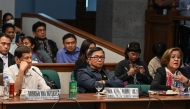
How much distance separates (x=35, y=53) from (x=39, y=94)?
2.86m

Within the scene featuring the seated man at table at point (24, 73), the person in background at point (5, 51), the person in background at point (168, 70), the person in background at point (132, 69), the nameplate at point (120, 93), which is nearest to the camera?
the nameplate at point (120, 93)

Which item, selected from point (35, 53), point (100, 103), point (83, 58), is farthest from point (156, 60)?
point (100, 103)

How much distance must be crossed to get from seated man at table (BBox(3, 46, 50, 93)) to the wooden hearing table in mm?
540

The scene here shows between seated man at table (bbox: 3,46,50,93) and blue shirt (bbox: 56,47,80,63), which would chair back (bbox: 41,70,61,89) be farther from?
blue shirt (bbox: 56,47,80,63)

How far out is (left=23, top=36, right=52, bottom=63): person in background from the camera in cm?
766

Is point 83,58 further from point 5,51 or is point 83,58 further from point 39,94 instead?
point 39,94

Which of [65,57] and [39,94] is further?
[65,57]

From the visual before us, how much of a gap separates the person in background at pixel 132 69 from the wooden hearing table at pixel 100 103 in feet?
5.09

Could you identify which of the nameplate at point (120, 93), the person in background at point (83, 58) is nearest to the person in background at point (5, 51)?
the person in background at point (83, 58)

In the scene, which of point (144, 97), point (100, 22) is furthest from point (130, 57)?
point (100, 22)

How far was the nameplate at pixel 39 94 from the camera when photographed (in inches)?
198

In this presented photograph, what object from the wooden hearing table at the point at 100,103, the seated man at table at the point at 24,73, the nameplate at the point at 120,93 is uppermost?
the seated man at table at the point at 24,73

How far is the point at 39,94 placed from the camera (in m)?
5.06

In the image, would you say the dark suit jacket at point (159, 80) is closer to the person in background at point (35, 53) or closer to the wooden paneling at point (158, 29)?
the person in background at point (35, 53)
